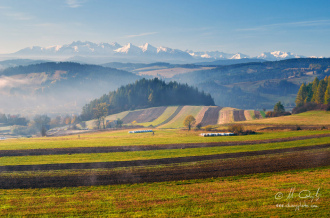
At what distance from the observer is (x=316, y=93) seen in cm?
12656

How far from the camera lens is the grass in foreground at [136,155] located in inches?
1842

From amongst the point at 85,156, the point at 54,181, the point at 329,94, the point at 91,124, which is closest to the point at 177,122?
the point at 91,124

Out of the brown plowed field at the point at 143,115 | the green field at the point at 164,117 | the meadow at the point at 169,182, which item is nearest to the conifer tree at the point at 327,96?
the meadow at the point at 169,182

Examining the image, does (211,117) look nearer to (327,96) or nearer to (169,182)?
(327,96)

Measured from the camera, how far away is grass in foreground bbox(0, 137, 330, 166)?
46781 millimetres

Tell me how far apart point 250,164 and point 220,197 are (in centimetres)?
1634

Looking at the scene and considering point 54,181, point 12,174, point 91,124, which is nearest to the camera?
point 54,181

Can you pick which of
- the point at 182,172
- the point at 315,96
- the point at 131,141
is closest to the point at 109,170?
the point at 182,172

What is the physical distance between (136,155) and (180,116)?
100194mm

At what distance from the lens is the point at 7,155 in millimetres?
53344

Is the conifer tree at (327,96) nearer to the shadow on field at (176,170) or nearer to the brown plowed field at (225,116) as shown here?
the brown plowed field at (225,116)

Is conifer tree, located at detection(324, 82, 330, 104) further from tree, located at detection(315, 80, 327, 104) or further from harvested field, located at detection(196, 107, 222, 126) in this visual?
harvested field, located at detection(196, 107, 222, 126)

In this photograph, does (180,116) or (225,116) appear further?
(180,116)

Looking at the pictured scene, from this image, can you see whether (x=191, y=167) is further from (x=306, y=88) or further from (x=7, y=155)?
(x=306, y=88)
